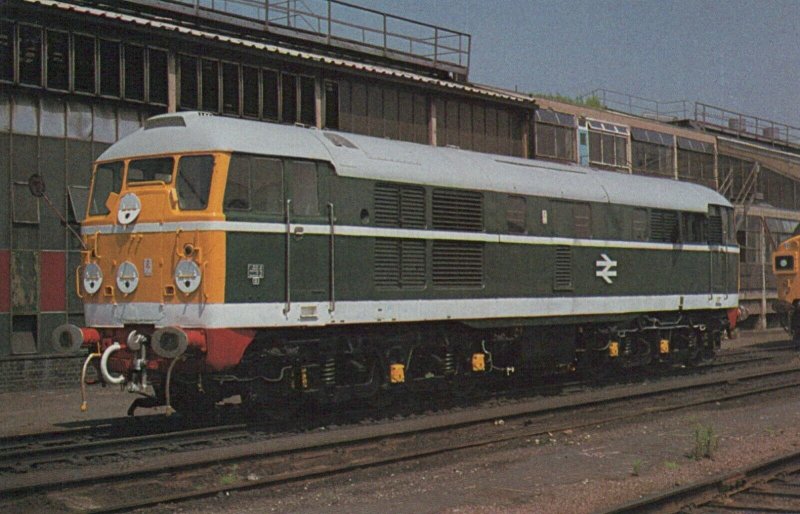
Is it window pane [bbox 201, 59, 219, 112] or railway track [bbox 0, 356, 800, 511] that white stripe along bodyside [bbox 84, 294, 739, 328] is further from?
window pane [bbox 201, 59, 219, 112]

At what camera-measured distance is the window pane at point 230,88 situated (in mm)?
21641

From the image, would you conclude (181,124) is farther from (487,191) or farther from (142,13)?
(142,13)

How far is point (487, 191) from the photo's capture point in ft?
53.4

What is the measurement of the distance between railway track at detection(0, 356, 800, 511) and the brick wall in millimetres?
7354

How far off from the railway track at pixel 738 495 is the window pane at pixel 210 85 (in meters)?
14.4

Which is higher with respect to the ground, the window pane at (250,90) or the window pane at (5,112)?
the window pane at (250,90)

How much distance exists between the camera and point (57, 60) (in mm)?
19203

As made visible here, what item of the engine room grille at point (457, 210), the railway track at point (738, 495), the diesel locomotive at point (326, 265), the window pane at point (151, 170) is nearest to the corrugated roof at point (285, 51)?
the diesel locomotive at point (326, 265)

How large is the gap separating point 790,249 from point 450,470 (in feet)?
61.3

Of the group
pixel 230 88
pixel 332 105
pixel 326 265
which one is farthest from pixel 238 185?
pixel 332 105

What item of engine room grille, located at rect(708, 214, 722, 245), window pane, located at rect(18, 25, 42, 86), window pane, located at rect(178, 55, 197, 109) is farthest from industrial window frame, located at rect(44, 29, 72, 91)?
engine room grille, located at rect(708, 214, 722, 245)

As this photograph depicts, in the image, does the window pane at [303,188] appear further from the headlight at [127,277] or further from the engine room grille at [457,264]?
the engine room grille at [457,264]

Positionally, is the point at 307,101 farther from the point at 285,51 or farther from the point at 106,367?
the point at 106,367

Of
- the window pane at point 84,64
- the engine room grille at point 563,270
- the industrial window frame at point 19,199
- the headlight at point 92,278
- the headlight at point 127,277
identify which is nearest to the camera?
the headlight at point 127,277
